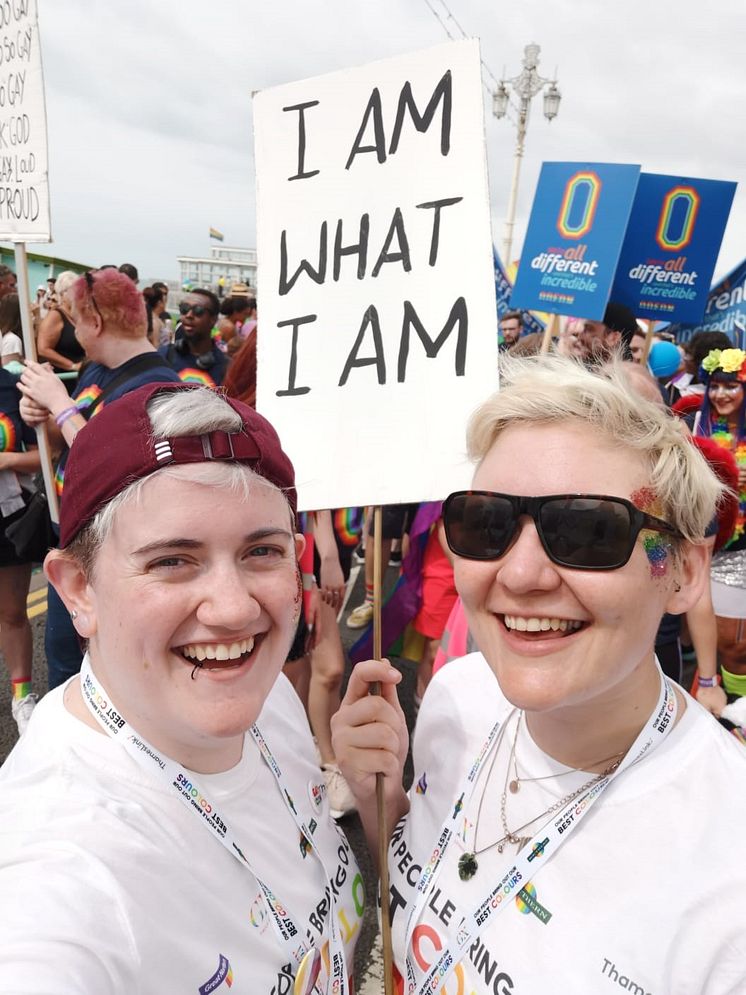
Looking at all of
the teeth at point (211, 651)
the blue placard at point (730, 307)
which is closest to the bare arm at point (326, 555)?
the teeth at point (211, 651)

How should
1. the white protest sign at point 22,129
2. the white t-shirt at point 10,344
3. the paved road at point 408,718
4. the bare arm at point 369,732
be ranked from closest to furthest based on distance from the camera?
the bare arm at point 369,732
the paved road at point 408,718
the white protest sign at point 22,129
the white t-shirt at point 10,344

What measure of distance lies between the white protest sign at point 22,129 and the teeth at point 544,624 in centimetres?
267

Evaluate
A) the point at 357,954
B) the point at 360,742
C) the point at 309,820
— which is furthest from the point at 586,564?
the point at 357,954

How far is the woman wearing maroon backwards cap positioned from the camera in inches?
38.7

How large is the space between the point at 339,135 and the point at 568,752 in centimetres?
149

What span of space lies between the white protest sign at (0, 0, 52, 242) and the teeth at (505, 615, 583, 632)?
2.67 meters

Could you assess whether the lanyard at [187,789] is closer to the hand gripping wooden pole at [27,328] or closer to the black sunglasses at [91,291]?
the hand gripping wooden pole at [27,328]

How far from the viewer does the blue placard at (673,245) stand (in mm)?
5504

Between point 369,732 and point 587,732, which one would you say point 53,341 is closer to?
point 369,732

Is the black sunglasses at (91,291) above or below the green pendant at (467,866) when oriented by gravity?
above

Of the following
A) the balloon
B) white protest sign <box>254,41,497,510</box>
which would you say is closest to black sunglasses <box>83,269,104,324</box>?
white protest sign <box>254,41,497,510</box>

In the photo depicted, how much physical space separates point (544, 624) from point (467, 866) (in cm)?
52

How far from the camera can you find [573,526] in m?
1.10

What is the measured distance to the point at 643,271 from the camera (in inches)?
229
